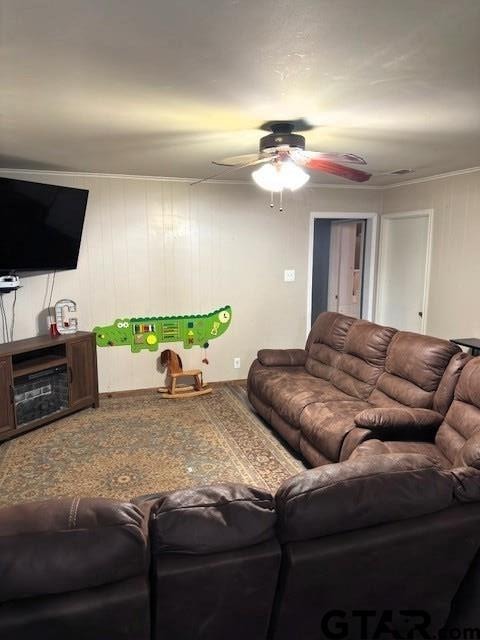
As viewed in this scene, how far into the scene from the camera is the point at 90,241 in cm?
453

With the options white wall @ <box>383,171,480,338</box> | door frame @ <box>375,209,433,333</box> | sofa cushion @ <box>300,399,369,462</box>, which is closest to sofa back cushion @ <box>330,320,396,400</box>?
sofa cushion @ <box>300,399,369,462</box>

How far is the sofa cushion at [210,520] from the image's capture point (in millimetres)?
1171

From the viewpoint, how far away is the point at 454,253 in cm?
439

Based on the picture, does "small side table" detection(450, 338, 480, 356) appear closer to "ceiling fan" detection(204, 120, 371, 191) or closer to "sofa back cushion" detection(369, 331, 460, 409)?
"sofa back cushion" detection(369, 331, 460, 409)

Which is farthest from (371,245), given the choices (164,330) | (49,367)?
(49,367)

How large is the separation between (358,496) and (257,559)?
34 cm

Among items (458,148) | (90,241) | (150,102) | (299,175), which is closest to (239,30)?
(150,102)

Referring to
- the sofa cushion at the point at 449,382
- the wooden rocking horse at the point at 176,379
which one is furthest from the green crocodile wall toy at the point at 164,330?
the sofa cushion at the point at 449,382

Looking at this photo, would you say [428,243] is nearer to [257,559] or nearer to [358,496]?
[358,496]

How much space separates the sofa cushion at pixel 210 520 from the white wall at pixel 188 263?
3679 mm

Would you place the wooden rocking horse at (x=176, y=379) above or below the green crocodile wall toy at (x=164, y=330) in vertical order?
below

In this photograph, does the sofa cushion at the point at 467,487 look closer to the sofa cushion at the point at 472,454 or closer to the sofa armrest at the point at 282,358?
the sofa cushion at the point at 472,454

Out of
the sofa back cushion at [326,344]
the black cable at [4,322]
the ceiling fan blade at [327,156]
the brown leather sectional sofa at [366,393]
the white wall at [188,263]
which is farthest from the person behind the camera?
the white wall at [188,263]

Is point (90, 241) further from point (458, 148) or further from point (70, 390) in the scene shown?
point (458, 148)
